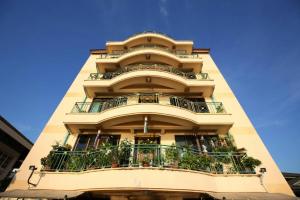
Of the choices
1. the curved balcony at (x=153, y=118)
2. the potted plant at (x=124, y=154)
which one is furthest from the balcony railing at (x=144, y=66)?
the potted plant at (x=124, y=154)

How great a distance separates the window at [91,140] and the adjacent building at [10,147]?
265 inches

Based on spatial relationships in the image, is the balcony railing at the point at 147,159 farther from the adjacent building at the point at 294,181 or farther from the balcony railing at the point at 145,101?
the adjacent building at the point at 294,181

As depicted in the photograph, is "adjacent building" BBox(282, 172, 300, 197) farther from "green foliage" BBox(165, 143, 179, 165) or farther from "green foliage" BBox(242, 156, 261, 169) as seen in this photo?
"green foliage" BBox(165, 143, 179, 165)

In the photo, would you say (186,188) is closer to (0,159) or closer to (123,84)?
(123,84)

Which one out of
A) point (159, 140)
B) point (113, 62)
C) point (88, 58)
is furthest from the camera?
point (88, 58)

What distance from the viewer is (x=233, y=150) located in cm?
887

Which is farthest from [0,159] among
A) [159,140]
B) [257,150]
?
[257,150]

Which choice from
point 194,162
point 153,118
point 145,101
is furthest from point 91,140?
point 194,162

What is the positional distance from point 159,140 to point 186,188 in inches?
170

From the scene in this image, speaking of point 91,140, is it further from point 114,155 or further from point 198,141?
point 198,141

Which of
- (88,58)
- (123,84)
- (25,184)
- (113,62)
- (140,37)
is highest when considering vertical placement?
(140,37)

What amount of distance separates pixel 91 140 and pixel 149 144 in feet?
16.4

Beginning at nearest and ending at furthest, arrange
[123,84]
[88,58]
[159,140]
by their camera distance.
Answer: [159,140] → [123,84] → [88,58]

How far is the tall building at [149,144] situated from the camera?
6.84 metres
